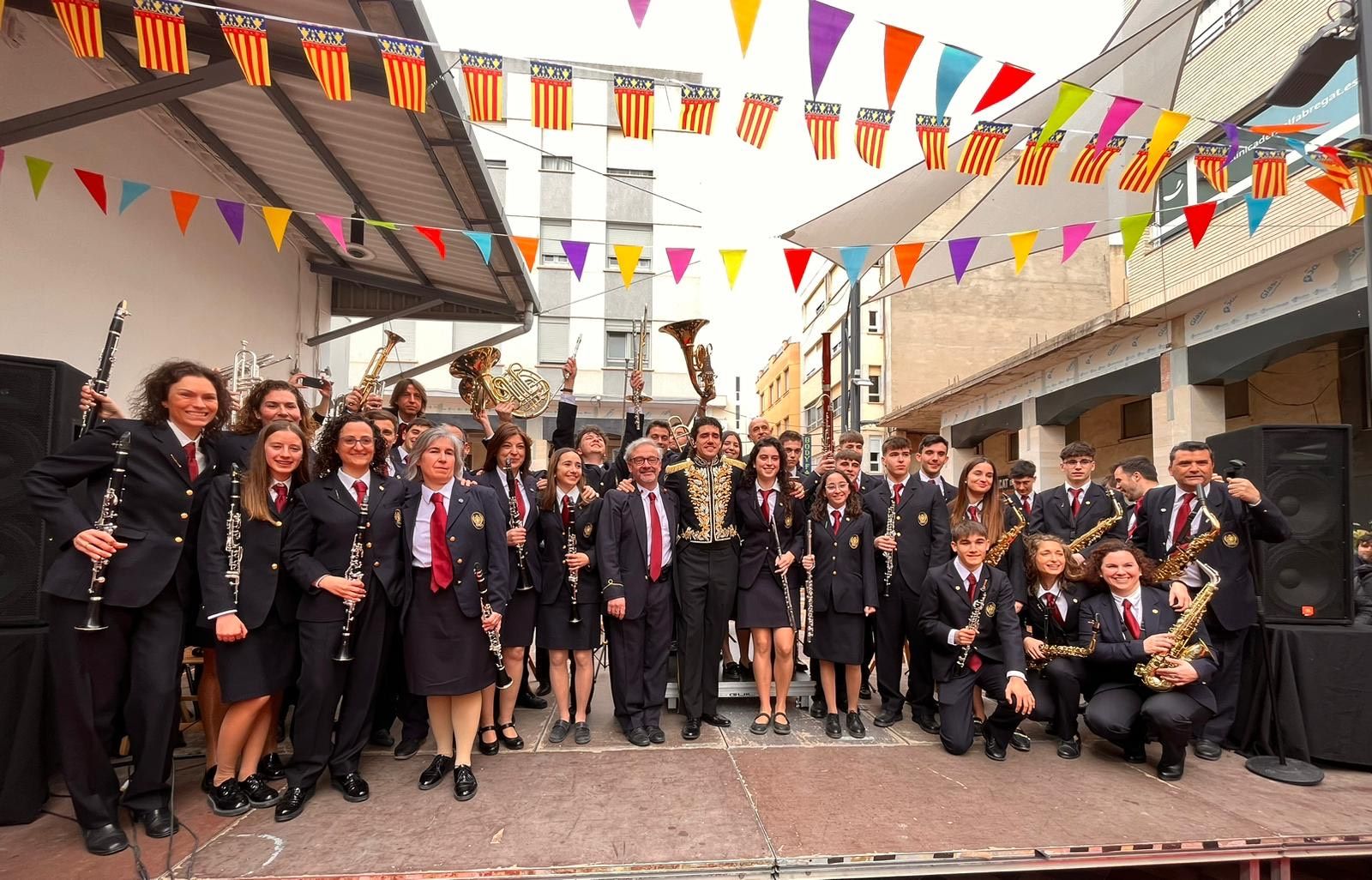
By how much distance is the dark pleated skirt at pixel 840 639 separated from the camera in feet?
15.6

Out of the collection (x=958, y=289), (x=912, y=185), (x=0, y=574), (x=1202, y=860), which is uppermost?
(x=958, y=289)

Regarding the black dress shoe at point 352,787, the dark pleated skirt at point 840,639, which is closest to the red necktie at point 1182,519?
the dark pleated skirt at point 840,639

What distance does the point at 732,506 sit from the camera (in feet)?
16.0

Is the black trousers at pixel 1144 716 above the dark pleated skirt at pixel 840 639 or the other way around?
the other way around

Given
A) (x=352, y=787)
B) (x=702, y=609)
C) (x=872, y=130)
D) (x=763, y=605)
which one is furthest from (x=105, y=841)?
(x=872, y=130)

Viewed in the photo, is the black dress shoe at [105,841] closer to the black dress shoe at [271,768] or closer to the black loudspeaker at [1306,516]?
the black dress shoe at [271,768]

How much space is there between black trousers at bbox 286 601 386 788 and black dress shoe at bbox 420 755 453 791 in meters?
0.38

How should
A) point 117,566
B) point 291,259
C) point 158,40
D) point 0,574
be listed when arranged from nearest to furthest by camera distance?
point 117,566
point 0,574
point 158,40
point 291,259

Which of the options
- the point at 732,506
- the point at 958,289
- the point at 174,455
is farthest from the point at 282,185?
the point at 958,289

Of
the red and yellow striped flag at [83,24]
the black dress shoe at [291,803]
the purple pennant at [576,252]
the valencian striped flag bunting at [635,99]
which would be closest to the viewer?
the black dress shoe at [291,803]

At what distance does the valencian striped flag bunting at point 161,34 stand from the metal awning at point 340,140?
0.49 meters

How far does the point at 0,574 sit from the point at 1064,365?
57.2ft

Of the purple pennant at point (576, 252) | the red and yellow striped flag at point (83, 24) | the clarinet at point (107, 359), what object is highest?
the red and yellow striped flag at point (83, 24)

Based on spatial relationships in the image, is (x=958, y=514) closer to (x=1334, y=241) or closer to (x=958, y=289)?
(x=1334, y=241)
